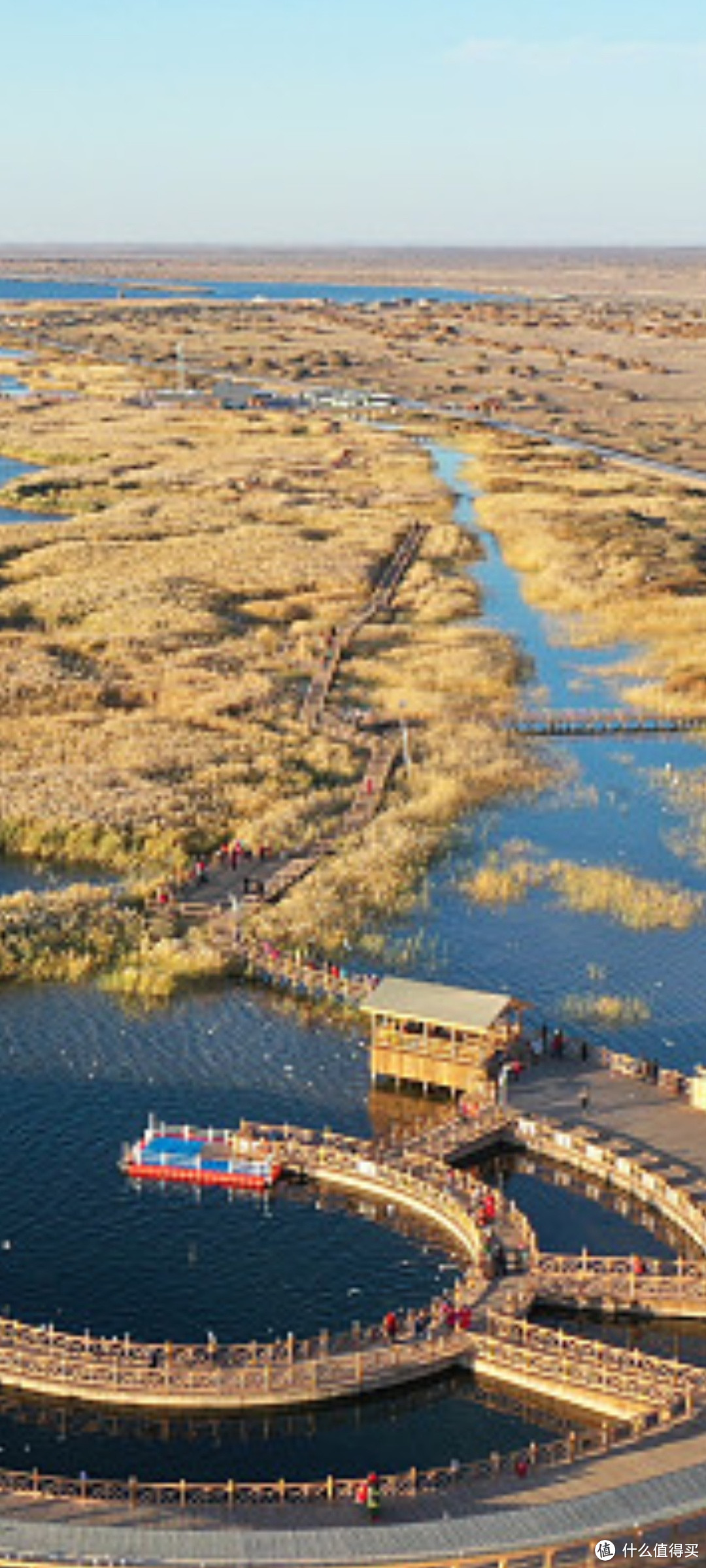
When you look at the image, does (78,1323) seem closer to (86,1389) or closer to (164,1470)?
(86,1389)

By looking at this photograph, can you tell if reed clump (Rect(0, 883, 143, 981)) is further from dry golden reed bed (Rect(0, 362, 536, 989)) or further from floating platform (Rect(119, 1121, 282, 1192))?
floating platform (Rect(119, 1121, 282, 1192))

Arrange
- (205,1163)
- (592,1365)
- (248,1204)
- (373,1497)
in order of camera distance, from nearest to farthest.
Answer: (373,1497) < (592,1365) < (248,1204) < (205,1163)

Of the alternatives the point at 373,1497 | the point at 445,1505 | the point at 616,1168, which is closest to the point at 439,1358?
the point at 445,1505

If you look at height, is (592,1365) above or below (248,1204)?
above

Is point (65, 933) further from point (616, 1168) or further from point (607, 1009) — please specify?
point (616, 1168)

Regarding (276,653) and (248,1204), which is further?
(276,653)

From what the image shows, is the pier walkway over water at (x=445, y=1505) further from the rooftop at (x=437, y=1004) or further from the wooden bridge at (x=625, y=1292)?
the rooftop at (x=437, y=1004)

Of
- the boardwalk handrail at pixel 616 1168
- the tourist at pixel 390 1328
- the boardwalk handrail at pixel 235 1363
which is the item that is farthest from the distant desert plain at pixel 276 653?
the tourist at pixel 390 1328
